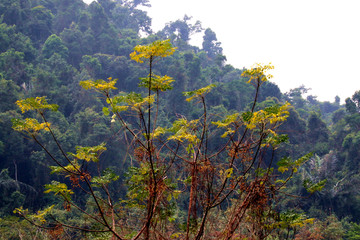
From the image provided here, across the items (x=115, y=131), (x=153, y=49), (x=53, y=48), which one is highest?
(x=53, y=48)

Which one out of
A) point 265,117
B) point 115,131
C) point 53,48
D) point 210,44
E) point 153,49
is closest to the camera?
point 153,49

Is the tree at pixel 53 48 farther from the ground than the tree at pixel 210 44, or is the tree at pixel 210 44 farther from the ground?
the tree at pixel 210 44

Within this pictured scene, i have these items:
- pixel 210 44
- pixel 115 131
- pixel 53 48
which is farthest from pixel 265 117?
pixel 210 44

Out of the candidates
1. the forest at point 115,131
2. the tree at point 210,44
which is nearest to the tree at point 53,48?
the forest at point 115,131

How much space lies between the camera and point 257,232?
2547mm

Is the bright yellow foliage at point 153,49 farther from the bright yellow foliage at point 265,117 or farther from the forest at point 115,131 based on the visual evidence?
the bright yellow foliage at point 265,117

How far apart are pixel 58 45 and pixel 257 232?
2441cm

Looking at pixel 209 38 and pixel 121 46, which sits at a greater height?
pixel 209 38

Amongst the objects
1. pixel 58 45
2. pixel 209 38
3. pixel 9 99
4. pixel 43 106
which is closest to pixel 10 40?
pixel 58 45

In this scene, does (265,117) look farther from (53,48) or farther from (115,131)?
(53,48)

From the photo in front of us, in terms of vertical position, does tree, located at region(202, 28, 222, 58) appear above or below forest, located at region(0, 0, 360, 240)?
above

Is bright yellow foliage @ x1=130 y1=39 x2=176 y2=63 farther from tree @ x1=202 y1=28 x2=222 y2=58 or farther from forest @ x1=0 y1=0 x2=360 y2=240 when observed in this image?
tree @ x1=202 y1=28 x2=222 y2=58

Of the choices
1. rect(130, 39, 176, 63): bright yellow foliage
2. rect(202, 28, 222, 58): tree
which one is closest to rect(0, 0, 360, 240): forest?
rect(130, 39, 176, 63): bright yellow foliage

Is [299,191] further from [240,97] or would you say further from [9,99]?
[9,99]
